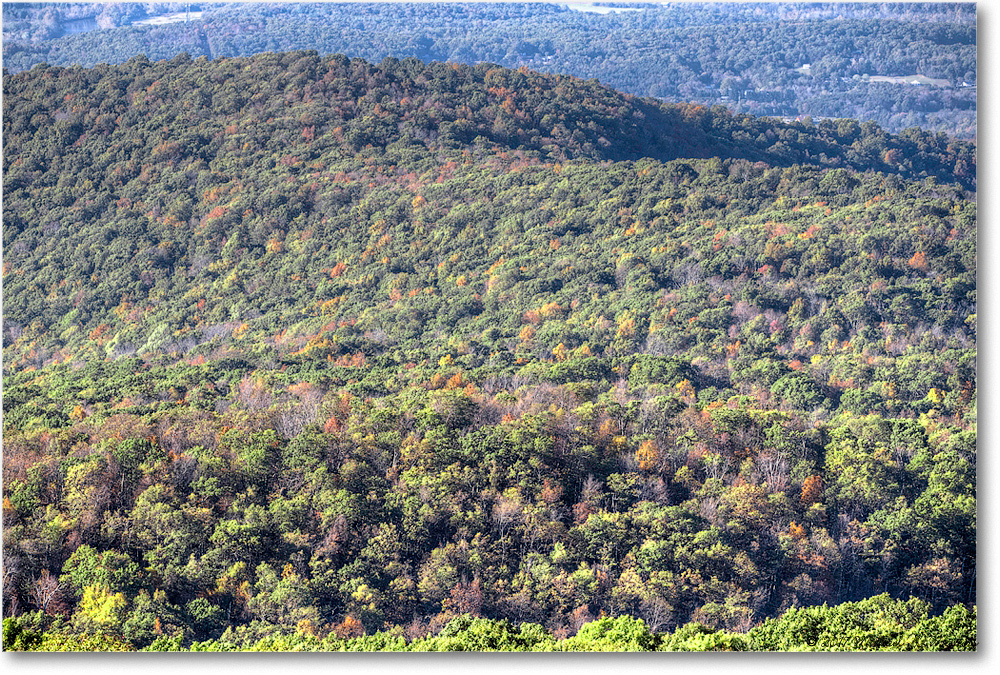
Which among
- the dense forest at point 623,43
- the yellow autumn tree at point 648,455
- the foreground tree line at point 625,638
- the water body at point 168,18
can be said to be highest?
the water body at point 168,18

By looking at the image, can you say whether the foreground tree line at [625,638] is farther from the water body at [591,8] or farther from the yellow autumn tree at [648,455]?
the water body at [591,8]

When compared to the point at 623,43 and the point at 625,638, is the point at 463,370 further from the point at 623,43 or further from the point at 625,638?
the point at 623,43

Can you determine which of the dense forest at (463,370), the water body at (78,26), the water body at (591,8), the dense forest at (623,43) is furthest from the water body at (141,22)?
the water body at (591,8)

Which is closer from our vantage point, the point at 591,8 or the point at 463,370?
the point at 463,370

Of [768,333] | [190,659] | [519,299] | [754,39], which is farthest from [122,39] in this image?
[190,659]

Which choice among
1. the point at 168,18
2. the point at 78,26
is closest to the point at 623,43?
the point at 168,18

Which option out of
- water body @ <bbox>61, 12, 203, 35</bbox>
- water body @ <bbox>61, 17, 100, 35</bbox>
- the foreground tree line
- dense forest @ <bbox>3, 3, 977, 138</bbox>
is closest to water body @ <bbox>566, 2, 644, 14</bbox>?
dense forest @ <bbox>3, 3, 977, 138</bbox>

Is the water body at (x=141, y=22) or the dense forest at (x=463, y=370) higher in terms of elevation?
the water body at (x=141, y=22)

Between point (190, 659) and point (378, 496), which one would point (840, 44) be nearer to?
point (378, 496)
